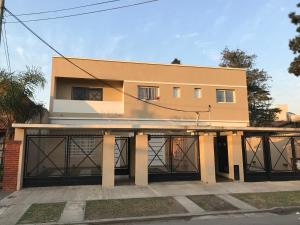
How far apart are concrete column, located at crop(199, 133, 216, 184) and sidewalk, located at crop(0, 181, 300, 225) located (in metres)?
0.52

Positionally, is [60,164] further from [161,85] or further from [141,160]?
[161,85]

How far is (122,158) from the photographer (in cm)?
1812

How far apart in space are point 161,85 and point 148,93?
3.83 ft

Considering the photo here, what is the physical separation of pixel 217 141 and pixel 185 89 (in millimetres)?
6956

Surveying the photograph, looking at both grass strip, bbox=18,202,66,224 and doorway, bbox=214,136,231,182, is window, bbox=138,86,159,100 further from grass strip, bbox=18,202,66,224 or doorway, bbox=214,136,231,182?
grass strip, bbox=18,202,66,224

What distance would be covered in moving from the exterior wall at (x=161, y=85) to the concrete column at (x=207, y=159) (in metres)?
8.02

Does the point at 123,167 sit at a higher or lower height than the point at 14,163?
lower

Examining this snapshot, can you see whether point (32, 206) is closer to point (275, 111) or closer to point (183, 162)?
point (183, 162)

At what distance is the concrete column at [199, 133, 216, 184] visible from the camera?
15.1 metres

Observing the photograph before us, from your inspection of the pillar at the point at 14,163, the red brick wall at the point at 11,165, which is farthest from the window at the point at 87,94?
the red brick wall at the point at 11,165

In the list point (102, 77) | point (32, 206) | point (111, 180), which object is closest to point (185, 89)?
point (102, 77)

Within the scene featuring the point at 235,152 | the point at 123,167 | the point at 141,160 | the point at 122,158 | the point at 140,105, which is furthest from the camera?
the point at 140,105

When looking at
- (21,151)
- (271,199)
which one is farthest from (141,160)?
(271,199)

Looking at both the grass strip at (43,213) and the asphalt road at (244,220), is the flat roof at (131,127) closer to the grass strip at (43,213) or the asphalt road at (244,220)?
the grass strip at (43,213)
